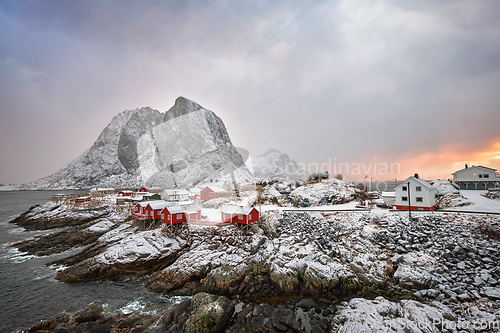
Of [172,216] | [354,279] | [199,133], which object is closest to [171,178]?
[199,133]

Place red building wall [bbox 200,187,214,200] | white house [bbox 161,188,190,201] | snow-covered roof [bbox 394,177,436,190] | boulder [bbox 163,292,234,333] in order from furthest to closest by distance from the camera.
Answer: white house [bbox 161,188,190,201]
red building wall [bbox 200,187,214,200]
snow-covered roof [bbox 394,177,436,190]
boulder [bbox 163,292,234,333]

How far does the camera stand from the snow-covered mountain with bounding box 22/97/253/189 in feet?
356

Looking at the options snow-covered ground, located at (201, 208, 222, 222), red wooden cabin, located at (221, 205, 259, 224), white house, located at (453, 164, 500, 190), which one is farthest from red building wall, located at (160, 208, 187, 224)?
white house, located at (453, 164, 500, 190)

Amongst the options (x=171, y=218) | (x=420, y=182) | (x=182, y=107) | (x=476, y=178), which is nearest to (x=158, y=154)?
(x=182, y=107)

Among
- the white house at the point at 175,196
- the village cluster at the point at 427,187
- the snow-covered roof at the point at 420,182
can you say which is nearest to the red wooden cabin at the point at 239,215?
the village cluster at the point at 427,187

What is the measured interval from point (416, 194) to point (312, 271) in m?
19.6

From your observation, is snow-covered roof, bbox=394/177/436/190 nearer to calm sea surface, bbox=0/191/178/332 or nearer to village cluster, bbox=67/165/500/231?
village cluster, bbox=67/165/500/231

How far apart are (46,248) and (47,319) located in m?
18.8

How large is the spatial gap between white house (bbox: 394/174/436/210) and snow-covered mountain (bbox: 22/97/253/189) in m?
60.9

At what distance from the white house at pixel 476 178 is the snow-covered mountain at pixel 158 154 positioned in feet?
214

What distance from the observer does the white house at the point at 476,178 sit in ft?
106

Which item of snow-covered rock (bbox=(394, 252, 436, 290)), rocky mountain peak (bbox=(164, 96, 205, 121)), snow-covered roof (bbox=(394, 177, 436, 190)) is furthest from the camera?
rocky mountain peak (bbox=(164, 96, 205, 121))

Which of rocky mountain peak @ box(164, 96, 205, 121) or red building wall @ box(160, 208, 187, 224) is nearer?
red building wall @ box(160, 208, 187, 224)

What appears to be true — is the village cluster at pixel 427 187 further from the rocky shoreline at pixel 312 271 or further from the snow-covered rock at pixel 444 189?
the rocky shoreline at pixel 312 271
